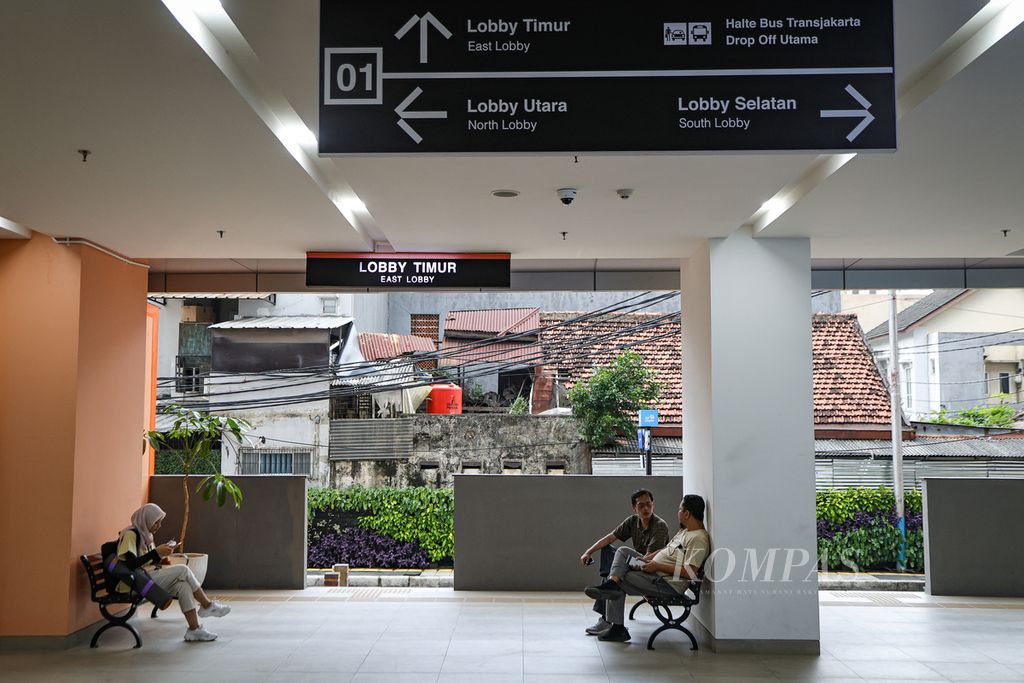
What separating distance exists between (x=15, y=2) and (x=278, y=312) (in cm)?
1791

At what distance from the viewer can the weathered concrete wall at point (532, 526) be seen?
910 centimetres

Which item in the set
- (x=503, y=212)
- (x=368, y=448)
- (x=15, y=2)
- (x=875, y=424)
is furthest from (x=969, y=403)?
(x=15, y=2)

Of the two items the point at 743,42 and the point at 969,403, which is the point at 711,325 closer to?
the point at 743,42

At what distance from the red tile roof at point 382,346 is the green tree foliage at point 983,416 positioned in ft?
39.2

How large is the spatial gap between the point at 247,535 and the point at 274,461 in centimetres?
833

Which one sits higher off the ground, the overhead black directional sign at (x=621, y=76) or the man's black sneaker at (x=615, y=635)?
the overhead black directional sign at (x=621, y=76)

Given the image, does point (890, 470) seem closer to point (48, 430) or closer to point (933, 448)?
point (933, 448)

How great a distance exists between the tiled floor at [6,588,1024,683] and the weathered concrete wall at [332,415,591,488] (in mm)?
6396

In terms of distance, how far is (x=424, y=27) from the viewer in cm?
324

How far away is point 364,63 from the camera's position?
327cm

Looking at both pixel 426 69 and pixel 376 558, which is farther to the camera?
pixel 376 558

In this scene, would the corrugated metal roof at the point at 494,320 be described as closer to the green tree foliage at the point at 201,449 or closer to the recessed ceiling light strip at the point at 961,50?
the green tree foliage at the point at 201,449

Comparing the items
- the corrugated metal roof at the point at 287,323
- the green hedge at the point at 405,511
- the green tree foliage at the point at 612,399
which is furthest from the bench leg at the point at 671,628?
the corrugated metal roof at the point at 287,323

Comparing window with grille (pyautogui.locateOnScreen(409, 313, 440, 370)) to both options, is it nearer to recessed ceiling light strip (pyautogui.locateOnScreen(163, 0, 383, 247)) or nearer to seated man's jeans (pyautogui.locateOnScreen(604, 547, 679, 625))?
seated man's jeans (pyautogui.locateOnScreen(604, 547, 679, 625))
